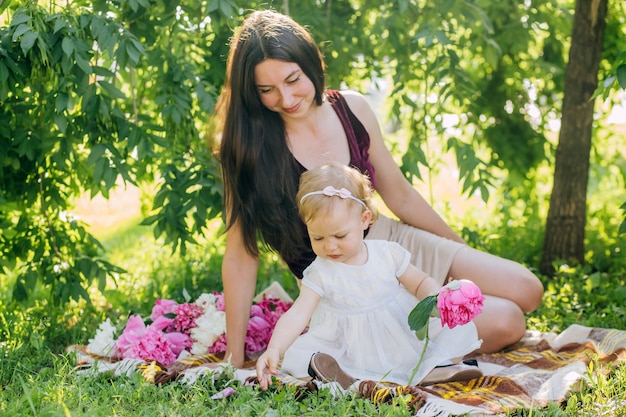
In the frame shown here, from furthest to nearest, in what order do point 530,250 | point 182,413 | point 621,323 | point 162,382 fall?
point 530,250, point 621,323, point 162,382, point 182,413

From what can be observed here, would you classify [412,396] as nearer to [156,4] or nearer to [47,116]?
[47,116]

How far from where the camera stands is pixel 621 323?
3.37 m

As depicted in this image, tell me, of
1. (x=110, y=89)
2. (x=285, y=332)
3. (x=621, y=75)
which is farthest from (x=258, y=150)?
(x=621, y=75)

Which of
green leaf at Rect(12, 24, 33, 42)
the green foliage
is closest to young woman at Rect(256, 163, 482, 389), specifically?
the green foliage

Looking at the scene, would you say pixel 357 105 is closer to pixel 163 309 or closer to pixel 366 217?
pixel 366 217

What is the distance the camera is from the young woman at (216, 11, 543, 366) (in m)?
2.92

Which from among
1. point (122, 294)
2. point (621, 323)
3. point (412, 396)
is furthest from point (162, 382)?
point (621, 323)

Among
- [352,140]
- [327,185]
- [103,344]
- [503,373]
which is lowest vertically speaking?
[103,344]

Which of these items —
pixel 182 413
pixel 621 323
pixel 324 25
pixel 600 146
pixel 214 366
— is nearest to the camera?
pixel 182 413

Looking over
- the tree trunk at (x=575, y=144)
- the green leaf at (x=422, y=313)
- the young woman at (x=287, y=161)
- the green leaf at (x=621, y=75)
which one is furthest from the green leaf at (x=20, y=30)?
the tree trunk at (x=575, y=144)

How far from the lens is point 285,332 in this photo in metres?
2.63

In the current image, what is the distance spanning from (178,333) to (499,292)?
128 centimetres

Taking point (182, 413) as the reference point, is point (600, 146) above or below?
above

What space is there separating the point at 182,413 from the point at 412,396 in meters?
0.71
